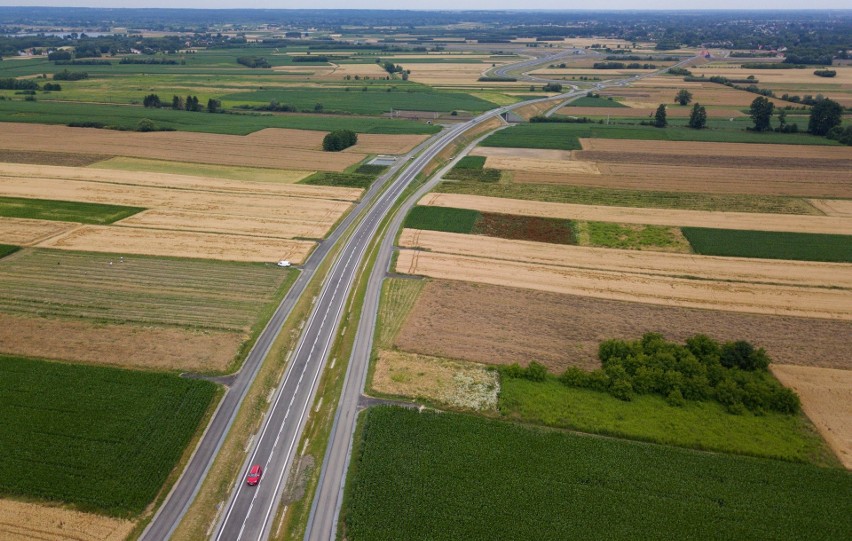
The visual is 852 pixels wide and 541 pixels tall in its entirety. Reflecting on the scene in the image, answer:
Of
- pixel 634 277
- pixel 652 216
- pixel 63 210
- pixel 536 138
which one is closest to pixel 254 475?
pixel 634 277

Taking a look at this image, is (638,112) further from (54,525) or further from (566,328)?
(54,525)

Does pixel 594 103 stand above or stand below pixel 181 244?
above

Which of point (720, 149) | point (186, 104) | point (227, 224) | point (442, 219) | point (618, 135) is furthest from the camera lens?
point (186, 104)

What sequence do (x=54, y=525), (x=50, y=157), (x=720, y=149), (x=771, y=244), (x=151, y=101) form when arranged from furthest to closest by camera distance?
(x=151, y=101), (x=720, y=149), (x=50, y=157), (x=771, y=244), (x=54, y=525)

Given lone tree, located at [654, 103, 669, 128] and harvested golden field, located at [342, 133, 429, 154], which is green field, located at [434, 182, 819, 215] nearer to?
harvested golden field, located at [342, 133, 429, 154]

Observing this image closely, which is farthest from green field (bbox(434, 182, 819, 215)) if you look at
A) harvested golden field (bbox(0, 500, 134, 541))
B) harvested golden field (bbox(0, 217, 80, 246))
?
harvested golden field (bbox(0, 500, 134, 541))

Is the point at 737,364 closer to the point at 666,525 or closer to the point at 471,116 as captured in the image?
the point at 666,525

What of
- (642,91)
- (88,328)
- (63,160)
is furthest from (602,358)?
(642,91)
